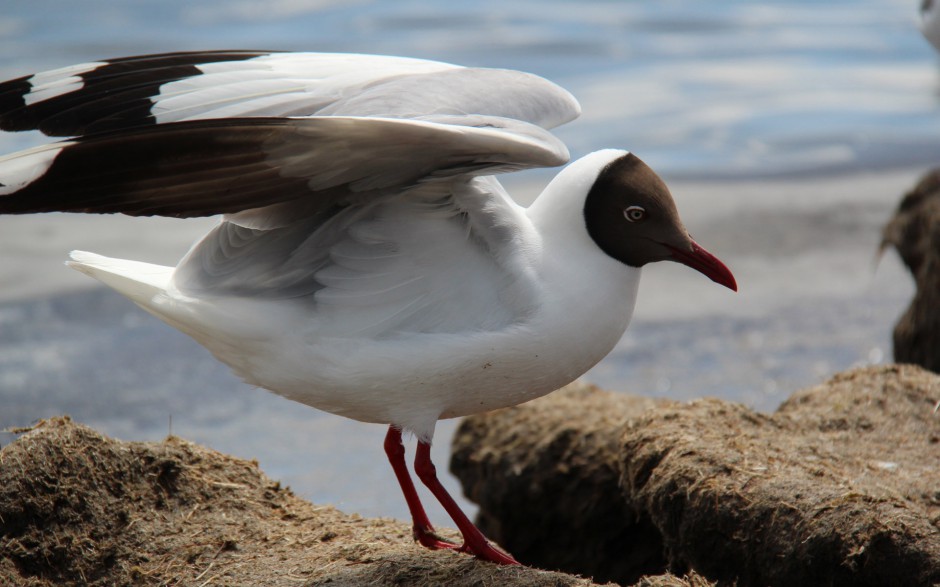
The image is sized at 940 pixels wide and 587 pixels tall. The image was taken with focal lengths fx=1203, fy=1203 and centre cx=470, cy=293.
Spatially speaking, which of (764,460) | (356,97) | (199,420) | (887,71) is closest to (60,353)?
(199,420)

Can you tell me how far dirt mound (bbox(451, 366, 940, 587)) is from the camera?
3512mm

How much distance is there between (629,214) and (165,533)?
5.82 feet

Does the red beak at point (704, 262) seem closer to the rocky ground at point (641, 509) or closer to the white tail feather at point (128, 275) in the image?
the rocky ground at point (641, 509)

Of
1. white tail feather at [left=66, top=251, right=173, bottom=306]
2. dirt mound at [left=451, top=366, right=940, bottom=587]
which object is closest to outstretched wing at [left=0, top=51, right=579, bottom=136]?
white tail feather at [left=66, top=251, right=173, bottom=306]

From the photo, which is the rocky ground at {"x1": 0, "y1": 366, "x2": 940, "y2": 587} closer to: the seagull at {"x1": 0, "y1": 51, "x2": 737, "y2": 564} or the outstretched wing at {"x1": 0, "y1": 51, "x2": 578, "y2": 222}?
the seagull at {"x1": 0, "y1": 51, "x2": 737, "y2": 564}

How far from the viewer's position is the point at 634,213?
3.59 meters

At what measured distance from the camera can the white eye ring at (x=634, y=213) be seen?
3.58m

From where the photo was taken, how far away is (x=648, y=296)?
809 cm

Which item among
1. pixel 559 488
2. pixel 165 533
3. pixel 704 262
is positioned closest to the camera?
pixel 704 262

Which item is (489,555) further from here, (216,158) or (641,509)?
(216,158)

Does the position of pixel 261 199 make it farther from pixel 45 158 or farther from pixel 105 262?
pixel 105 262

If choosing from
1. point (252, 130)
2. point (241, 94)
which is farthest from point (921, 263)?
point (252, 130)

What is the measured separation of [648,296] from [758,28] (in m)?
8.04

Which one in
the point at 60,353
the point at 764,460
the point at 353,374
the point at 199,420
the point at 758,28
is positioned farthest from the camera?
the point at 758,28
